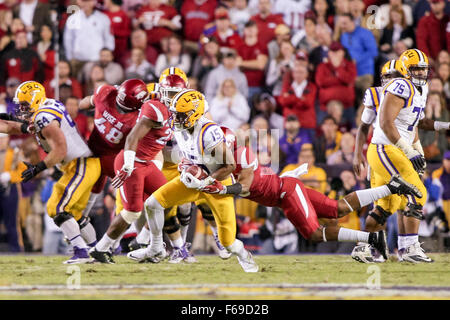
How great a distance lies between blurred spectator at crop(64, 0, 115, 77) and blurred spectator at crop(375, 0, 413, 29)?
4.05 m

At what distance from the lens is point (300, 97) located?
462 inches

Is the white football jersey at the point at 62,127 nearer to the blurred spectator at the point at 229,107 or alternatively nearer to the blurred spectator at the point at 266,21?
the blurred spectator at the point at 229,107

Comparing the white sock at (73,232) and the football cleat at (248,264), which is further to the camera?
the white sock at (73,232)

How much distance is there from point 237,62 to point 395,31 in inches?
93.7

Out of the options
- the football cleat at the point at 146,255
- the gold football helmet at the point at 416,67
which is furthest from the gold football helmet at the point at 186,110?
the gold football helmet at the point at 416,67

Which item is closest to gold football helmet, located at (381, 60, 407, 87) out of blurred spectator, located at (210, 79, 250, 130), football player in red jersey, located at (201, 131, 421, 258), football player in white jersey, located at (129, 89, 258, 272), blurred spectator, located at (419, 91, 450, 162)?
football player in red jersey, located at (201, 131, 421, 258)

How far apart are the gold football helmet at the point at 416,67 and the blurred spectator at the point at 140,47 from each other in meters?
5.27

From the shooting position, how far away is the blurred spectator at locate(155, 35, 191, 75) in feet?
40.3

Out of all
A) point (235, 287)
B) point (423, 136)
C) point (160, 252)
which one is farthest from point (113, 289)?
point (423, 136)

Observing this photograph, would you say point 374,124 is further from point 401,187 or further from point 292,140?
point 292,140

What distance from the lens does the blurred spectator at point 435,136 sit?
10875 millimetres

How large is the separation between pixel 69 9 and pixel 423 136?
225 inches

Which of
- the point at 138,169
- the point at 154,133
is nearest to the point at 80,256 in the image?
the point at 138,169

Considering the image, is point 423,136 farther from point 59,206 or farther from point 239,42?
point 59,206
